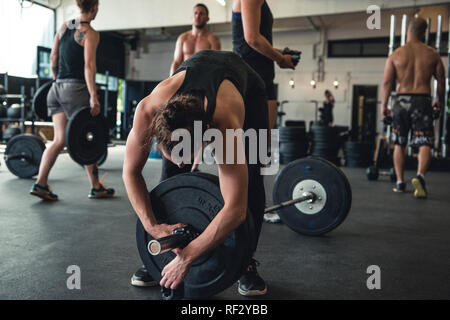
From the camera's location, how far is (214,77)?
1.01 m

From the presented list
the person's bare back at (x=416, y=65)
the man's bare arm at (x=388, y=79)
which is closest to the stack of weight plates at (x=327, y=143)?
the man's bare arm at (x=388, y=79)

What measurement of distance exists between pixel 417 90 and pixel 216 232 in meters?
2.89

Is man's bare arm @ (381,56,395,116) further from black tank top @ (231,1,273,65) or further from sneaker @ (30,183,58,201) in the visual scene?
sneaker @ (30,183,58,201)

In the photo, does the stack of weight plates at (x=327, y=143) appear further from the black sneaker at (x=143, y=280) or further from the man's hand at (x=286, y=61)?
the black sneaker at (x=143, y=280)

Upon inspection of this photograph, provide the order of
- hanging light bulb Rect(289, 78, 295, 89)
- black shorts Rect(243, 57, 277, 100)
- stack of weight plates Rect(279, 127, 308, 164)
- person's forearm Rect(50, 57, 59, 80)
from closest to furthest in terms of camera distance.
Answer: black shorts Rect(243, 57, 277, 100), person's forearm Rect(50, 57, 59, 80), stack of weight plates Rect(279, 127, 308, 164), hanging light bulb Rect(289, 78, 295, 89)

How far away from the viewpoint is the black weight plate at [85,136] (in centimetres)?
249

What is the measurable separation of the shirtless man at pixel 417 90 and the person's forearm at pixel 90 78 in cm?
235

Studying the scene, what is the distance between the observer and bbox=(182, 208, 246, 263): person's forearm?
1.01 m

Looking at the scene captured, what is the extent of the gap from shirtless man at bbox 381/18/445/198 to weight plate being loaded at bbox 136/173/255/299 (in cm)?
264

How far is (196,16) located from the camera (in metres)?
3.16

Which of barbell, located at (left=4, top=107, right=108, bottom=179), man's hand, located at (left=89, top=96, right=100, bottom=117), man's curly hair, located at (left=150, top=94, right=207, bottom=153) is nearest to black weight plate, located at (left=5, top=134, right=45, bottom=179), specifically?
barbell, located at (left=4, top=107, right=108, bottom=179)

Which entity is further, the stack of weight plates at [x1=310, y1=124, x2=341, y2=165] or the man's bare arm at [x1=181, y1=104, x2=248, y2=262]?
the stack of weight plates at [x1=310, y1=124, x2=341, y2=165]

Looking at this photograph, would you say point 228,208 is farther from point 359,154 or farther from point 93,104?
point 359,154

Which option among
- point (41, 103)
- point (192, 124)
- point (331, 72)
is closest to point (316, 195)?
point (192, 124)
